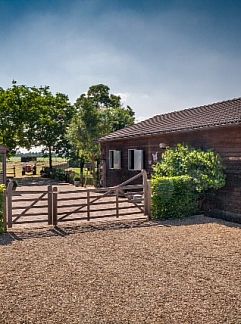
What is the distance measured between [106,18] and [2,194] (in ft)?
20.4

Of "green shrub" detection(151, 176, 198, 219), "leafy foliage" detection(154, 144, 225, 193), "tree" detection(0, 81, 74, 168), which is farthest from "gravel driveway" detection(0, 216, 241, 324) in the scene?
"tree" detection(0, 81, 74, 168)

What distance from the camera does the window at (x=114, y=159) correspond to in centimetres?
1917

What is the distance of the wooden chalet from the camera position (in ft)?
37.8

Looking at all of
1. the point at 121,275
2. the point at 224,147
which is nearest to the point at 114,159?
the point at 224,147

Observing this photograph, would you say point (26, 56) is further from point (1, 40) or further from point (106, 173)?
point (106, 173)

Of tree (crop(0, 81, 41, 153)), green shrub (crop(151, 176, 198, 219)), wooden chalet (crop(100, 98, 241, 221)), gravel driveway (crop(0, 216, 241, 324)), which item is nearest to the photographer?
gravel driveway (crop(0, 216, 241, 324))

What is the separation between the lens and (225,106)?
15445 mm

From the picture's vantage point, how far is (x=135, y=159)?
17672 millimetres

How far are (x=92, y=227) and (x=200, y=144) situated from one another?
542cm

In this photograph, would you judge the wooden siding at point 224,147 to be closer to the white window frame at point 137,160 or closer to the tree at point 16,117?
the white window frame at point 137,160

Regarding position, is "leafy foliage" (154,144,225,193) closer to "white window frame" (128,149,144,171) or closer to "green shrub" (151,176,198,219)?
"green shrub" (151,176,198,219)

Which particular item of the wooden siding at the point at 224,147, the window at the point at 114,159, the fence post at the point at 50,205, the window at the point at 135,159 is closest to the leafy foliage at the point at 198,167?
the wooden siding at the point at 224,147

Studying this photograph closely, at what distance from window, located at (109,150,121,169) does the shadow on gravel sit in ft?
26.8

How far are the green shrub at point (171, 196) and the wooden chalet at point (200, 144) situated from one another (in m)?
1.41
